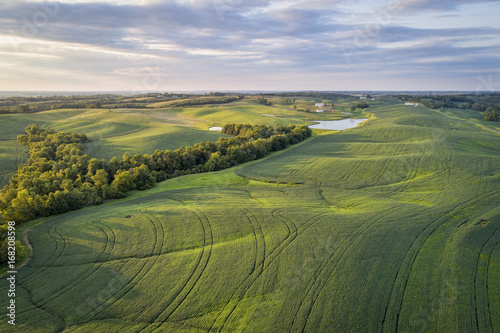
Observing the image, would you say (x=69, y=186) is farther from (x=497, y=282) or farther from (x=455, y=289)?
(x=497, y=282)

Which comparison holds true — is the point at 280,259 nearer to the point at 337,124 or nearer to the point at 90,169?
the point at 90,169

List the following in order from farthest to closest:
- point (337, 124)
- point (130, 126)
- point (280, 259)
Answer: point (337, 124)
point (130, 126)
point (280, 259)

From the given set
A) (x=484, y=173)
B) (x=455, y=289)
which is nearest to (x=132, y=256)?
(x=455, y=289)

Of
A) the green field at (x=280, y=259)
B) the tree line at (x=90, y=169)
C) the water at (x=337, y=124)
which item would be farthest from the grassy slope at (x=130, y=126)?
the green field at (x=280, y=259)

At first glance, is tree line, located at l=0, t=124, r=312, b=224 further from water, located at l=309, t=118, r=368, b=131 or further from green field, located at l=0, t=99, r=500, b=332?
water, located at l=309, t=118, r=368, b=131

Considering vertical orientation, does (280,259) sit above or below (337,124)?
below

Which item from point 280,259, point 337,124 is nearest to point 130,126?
point 337,124

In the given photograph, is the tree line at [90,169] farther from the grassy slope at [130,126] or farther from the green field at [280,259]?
the grassy slope at [130,126]
